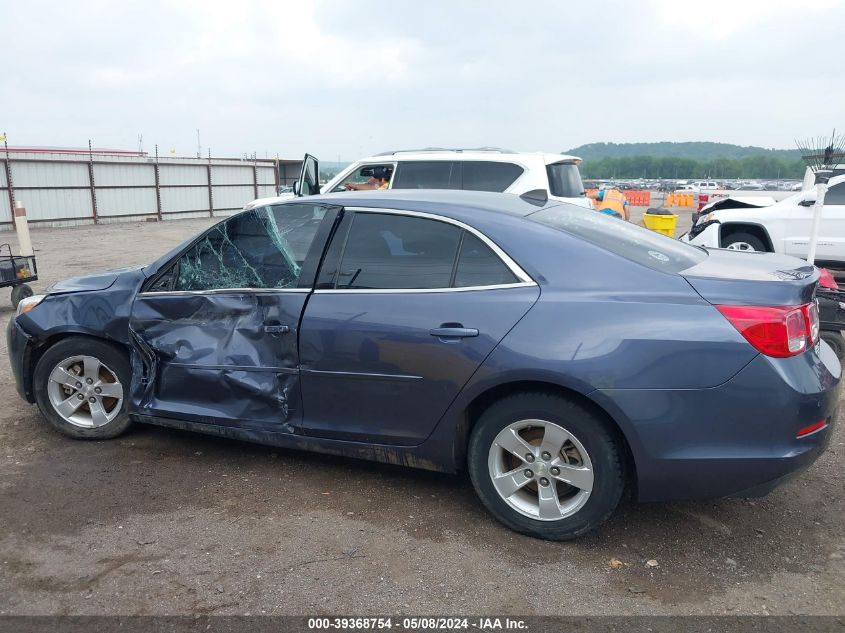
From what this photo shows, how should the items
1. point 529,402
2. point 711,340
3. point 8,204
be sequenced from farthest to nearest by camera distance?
point 8,204, point 529,402, point 711,340

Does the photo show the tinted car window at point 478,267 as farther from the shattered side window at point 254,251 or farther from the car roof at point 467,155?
the car roof at point 467,155

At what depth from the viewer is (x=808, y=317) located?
3.07 meters

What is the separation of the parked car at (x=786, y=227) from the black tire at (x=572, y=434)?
Result: 25.2 feet

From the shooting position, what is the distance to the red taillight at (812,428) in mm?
2926

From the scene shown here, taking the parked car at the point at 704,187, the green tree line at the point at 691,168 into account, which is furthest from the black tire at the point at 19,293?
the green tree line at the point at 691,168

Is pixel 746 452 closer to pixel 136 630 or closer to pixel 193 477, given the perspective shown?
pixel 136 630

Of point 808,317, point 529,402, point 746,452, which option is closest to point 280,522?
point 529,402

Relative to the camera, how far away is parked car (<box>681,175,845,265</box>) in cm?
1009

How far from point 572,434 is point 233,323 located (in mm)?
1940

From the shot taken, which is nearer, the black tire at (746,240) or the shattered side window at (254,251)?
the shattered side window at (254,251)

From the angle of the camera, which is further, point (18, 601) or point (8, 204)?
point (8, 204)

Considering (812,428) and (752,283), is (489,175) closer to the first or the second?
(752,283)

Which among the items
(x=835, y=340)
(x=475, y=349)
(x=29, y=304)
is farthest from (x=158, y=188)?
(x=475, y=349)

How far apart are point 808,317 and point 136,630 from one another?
3050 mm
